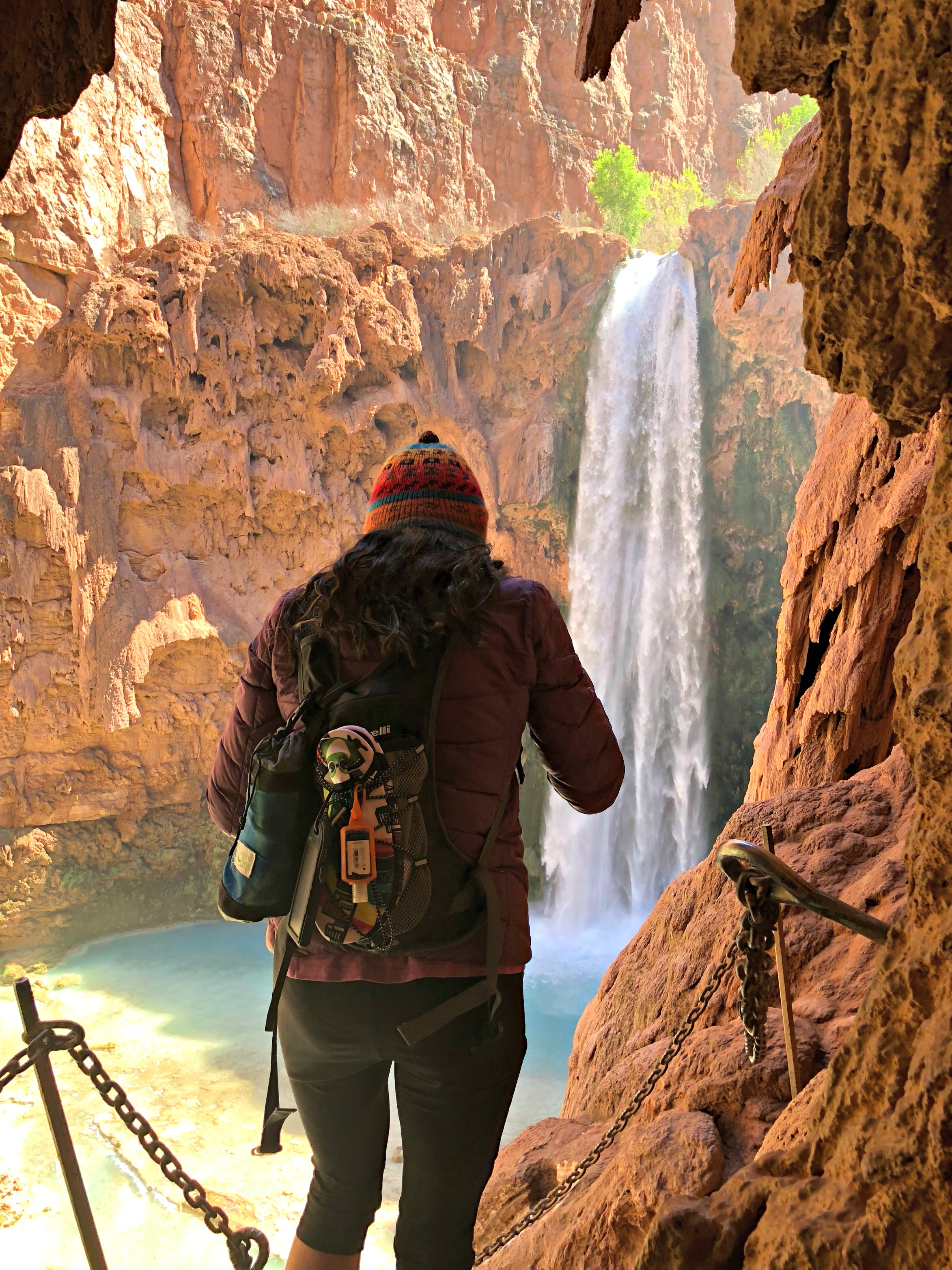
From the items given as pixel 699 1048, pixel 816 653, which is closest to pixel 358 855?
pixel 699 1048

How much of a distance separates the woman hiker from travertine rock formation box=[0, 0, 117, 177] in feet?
3.06

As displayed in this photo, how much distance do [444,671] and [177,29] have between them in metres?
17.5

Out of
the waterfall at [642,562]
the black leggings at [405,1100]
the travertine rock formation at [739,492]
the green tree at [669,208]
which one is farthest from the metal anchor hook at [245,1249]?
the green tree at [669,208]

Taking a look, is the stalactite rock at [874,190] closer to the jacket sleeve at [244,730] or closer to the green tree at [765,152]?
the jacket sleeve at [244,730]

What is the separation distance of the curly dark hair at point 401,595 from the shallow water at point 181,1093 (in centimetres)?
508

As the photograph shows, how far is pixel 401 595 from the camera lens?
5.56 ft

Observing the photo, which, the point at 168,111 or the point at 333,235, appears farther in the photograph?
the point at 333,235

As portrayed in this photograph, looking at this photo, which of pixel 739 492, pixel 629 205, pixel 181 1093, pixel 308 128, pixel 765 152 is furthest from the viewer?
pixel 765 152

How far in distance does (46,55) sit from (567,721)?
152cm

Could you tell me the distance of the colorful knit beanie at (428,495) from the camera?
1.87 metres

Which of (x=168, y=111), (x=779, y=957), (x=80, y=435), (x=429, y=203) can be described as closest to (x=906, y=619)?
(x=779, y=957)

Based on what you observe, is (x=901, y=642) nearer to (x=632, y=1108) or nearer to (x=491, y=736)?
(x=491, y=736)

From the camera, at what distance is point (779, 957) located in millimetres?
1692

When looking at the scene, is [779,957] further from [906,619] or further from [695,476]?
[695,476]
